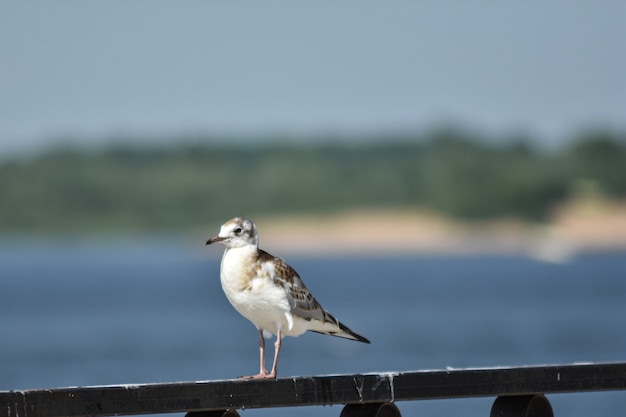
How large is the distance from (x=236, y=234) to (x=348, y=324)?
56.1m

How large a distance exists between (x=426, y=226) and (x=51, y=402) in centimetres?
16172

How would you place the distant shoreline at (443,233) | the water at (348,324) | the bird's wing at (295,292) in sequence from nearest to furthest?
the bird's wing at (295,292) → the water at (348,324) → the distant shoreline at (443,233)

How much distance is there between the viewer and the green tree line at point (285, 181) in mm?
161000

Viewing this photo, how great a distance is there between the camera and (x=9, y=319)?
3258 inches

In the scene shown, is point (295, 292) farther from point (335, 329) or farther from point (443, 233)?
point (443, 233)

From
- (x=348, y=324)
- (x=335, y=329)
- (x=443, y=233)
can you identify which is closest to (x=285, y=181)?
(x=443, y=233)

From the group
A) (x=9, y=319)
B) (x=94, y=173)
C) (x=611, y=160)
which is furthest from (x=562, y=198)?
(x=9, y=319)

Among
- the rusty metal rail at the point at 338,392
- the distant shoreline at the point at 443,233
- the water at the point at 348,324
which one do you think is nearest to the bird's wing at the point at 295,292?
the rusty metal rail at the point at 338,392

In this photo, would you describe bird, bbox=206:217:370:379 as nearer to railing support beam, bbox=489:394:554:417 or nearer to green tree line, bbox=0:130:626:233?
railing support beam, bbox=489:394:554:417

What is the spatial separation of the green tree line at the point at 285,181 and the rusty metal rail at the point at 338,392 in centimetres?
14645

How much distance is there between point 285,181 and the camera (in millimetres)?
177125

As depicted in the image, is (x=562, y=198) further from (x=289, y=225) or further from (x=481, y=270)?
(x=289, y=225)

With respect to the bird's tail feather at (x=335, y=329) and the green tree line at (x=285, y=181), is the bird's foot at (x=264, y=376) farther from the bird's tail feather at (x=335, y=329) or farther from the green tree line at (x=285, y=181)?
the green tree line at (x=285, y=181)

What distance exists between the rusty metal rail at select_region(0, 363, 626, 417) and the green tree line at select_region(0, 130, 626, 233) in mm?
146452
